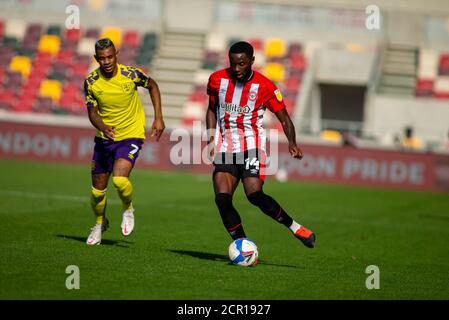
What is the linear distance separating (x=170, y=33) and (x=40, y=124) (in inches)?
422

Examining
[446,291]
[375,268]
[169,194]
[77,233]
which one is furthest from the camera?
[169,194]

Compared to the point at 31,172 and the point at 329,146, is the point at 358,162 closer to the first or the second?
the point at 329,146

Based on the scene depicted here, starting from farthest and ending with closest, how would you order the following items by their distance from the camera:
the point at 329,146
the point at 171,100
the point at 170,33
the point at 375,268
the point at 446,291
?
the point at 170,33, the point at 171,100, the point at 329,146, the point at 375,268, the point at 446,291

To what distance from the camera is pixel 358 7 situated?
3794 centimetres

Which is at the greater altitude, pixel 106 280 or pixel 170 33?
pixel 170 33

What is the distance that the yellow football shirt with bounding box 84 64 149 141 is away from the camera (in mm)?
10914

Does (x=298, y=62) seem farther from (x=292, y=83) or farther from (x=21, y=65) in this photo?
(x=21, y=65)

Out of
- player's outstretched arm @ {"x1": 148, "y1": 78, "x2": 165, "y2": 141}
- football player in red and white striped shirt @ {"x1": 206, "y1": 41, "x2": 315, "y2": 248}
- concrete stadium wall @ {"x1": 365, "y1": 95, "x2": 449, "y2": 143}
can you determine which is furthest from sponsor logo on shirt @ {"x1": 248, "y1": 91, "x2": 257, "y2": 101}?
concrete stadium wall @ {"x1": 365, "y1": 95, "x2": 449, "y2": 143}

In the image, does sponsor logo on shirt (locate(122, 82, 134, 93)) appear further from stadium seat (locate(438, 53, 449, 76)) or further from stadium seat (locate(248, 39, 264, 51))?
stadium seat (locate(438, 53, 449, 76))

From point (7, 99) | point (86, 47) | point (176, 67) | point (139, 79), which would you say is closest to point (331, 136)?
point (176, 67)

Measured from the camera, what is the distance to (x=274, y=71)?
122ft

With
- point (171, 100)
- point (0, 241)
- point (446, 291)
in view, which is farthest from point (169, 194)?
point (171, 100)

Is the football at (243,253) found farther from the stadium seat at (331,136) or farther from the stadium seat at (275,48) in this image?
the stadium seat at (275,48)

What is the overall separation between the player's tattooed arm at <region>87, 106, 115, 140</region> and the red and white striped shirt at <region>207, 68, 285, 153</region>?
1.33m
